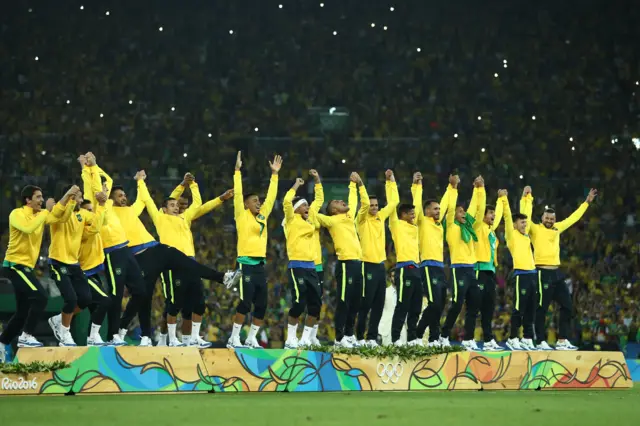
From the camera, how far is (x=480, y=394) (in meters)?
14.7

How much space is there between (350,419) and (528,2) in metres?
27.7

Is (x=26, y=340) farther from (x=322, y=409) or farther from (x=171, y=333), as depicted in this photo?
(x=322, y=409)

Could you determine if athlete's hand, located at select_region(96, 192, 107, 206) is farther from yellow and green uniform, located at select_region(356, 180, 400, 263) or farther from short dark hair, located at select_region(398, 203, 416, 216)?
short dark hair, located at select_region(398, 203, 416, 216)

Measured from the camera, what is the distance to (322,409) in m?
11.5

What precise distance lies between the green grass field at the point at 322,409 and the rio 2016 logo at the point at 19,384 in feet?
1.53

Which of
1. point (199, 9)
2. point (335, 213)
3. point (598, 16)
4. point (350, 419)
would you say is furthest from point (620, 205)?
point (350, 419)

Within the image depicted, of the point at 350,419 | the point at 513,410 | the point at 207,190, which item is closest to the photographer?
the point at 350,419

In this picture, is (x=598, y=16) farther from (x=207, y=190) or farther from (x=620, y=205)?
(x=207, y=190)

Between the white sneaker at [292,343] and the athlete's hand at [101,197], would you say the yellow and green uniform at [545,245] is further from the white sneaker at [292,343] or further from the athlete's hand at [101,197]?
the athlete's hand at [101,197]

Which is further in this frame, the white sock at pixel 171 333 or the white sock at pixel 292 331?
the white sock at pixel 292 331

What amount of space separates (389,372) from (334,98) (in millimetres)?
19441

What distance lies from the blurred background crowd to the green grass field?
17.2 m

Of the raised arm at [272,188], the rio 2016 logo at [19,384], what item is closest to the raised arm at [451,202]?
the raised arm at [272,188]

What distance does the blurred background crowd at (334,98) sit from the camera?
32094 millimetres
